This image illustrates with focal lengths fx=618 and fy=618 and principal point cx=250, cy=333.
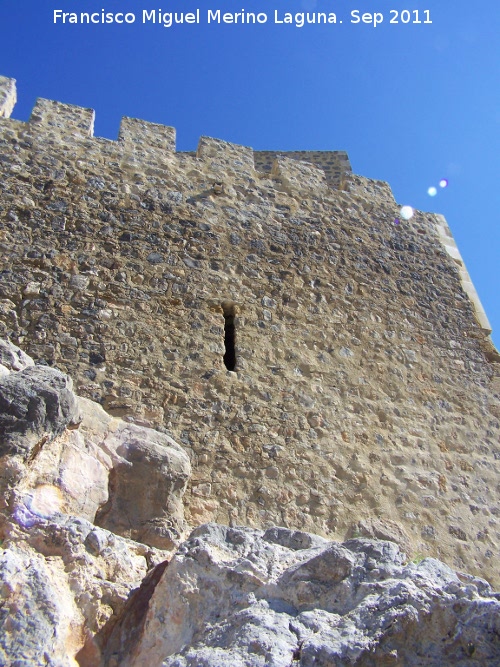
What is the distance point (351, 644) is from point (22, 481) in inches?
59.2

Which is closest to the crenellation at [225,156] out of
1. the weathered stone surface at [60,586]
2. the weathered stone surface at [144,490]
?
the weathered stone surface at [144,490]

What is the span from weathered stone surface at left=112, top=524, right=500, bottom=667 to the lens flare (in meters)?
5.34

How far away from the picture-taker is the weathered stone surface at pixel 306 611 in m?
1.74

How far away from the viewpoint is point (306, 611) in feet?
6.52

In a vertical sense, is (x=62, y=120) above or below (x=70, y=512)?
above

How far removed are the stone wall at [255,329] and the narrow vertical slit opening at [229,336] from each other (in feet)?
0.08

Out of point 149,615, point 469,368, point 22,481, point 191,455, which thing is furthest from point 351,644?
point 469,368

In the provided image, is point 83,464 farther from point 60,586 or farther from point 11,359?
point 60,586

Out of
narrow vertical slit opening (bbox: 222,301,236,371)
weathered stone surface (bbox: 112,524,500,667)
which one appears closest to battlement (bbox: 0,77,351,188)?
narrow vertical slit opening (bbox: 222,301,236,371)

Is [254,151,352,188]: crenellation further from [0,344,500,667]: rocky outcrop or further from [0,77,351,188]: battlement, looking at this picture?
[0,344,500,667]: rocky outcrop

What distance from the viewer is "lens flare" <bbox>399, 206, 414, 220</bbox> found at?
7102mm

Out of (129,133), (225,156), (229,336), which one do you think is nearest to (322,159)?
(225,156)

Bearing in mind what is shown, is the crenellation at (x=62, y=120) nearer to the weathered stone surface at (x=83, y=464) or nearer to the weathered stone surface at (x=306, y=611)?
the weathered stone surface at (x=83, y=464)

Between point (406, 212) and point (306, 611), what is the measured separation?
5.88 meters
